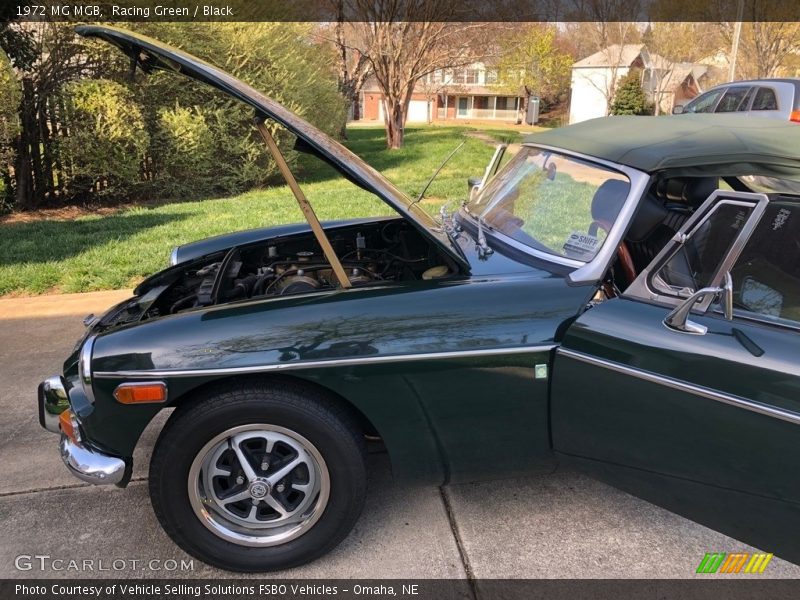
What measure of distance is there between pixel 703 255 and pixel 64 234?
778 centimetres

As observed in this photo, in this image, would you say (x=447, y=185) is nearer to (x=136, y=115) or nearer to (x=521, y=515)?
(x=136, y=115)

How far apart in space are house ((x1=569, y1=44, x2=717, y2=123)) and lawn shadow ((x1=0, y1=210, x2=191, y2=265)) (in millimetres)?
20575

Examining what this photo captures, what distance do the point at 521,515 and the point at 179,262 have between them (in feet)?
7.86

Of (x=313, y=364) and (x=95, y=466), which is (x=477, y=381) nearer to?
(x=313, y=364)

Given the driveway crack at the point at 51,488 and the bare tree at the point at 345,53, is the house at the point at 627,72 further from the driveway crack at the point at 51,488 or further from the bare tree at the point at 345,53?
the driveway crack at the point at 51,488

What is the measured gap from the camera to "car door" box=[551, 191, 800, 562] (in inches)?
78.4

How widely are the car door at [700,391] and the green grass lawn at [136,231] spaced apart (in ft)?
16.6

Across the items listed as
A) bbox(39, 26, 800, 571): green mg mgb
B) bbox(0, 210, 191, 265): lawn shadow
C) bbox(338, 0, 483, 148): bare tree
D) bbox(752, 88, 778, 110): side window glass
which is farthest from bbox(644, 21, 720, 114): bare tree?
bbox(39, 26, 800, 571): green mg mgb

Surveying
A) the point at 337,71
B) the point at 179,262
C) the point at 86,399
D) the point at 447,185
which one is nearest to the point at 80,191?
the point at 447,185

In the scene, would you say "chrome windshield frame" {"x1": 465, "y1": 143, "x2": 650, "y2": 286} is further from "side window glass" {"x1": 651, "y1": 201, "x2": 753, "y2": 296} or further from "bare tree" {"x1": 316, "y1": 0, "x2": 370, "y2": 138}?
"bare tree" {"x1": 316, "y1": 0, "x2": 370, "y2": 138}

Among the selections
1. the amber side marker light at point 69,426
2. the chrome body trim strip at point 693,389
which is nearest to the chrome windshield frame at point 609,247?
the chrome body trim strip at point 693,389

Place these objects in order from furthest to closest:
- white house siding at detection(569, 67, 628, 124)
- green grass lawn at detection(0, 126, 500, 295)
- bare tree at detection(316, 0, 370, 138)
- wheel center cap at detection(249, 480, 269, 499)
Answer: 1. white house siding at detection(569, 67, 628, 124)
2. bare tree at detection(316, 0, 370, 138)
3. green grass lawn at detection(0, 126, 500, 295)
4. wheel center cap at detection(249, 480, 269, 499)

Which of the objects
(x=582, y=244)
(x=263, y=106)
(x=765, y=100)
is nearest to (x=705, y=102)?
(x=765, y=100)

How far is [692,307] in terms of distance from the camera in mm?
2100
